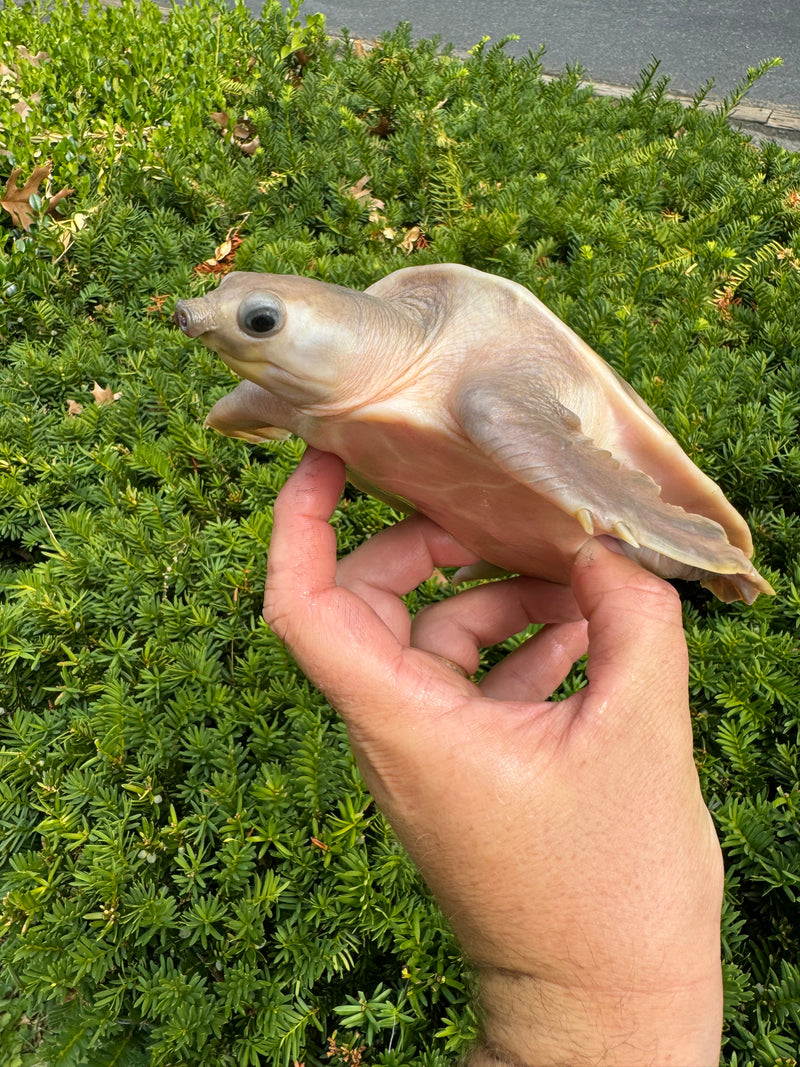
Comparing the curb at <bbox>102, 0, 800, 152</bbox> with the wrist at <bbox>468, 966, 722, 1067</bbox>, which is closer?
the wrist at <bbox>468, 966, 722, 1067</bbox>

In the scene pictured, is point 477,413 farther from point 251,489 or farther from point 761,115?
point 761,115

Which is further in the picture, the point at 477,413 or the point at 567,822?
the point at 477,413

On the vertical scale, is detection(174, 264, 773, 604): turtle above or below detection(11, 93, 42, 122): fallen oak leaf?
above

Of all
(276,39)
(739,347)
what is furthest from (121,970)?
(276,39)

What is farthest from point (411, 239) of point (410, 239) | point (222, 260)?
point (222, 260)

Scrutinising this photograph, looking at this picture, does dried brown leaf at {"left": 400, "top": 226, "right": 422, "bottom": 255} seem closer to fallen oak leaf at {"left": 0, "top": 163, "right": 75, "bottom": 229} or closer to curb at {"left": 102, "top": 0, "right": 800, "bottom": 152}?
fallen oak leaf at {"left": 0, "top": 163, "right": 75, "bottom": 229}

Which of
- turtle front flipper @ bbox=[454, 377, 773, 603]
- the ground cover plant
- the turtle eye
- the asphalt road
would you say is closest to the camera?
turtle front flipper @ bbox=[454, 377, 773, 603]

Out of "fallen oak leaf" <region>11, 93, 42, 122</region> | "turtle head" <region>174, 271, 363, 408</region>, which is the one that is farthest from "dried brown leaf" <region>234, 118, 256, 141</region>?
"turtle head" <region>174, 271, 363, 408</region>
